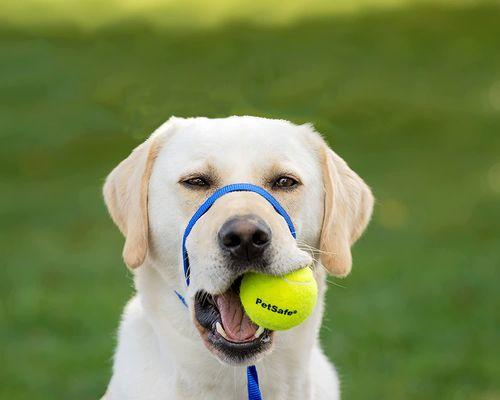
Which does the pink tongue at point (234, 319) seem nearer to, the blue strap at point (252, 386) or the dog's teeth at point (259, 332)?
the dog's teeth at point (259, 332)

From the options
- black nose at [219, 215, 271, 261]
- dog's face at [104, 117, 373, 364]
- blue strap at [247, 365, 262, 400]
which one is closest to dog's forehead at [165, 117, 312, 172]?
dog's face at [104, 117, 373, 364]

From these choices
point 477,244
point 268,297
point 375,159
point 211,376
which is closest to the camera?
point 268,297

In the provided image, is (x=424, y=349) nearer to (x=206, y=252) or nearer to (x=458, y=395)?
(x=458, y=395)

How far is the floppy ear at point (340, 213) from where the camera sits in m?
4.15

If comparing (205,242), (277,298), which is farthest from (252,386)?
(205,242)

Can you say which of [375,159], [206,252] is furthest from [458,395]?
[375,159]

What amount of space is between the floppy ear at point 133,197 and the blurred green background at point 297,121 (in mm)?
1393

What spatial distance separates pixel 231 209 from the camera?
3.67 metres

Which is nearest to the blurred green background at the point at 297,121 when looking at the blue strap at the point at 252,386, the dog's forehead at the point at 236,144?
the dog's forehead at the point at 236,144

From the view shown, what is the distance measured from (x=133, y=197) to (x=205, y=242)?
1.92 ft

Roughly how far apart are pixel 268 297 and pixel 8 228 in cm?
827

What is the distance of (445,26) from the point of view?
62.4 ft

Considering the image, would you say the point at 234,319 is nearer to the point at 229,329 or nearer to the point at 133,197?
the point at 229,329

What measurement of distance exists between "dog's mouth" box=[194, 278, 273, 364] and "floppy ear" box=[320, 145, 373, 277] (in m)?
0.52
